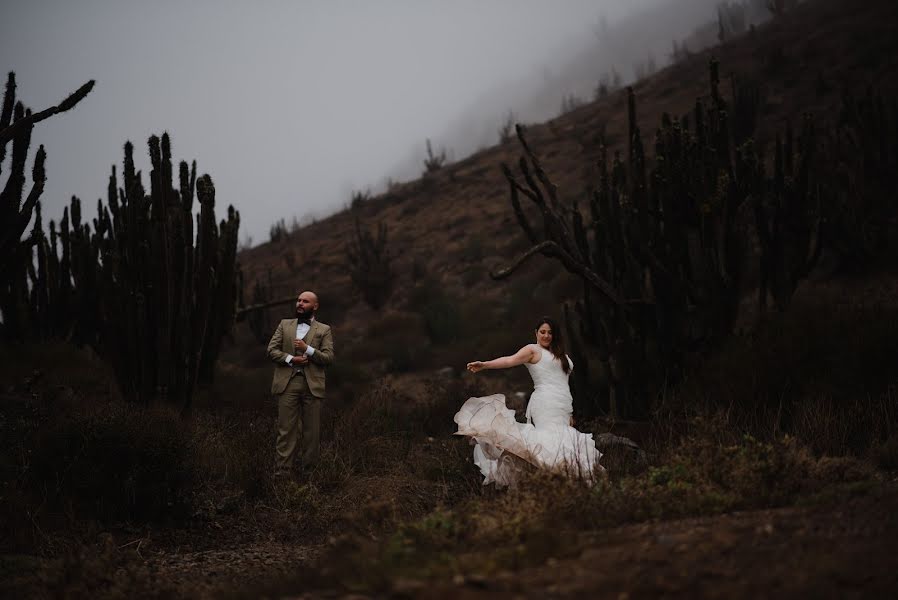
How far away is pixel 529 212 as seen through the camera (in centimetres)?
2445

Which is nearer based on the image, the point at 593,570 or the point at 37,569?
the point at 593,570

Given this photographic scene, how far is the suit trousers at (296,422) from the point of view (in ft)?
21.2

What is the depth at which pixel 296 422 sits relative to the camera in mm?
6523

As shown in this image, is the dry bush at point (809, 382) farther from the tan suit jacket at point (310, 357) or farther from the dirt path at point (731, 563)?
the tan suit jacket at point (310, 357)

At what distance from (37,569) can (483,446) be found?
335 centimetres

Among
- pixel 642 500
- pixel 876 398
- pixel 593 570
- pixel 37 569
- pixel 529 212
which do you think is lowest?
pixel 876 398

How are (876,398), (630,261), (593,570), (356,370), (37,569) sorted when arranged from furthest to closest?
(356,370), (630,261), (876,398), (37,569), (593,570)

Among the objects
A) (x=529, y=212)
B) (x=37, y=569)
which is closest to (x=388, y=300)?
(x=529, y=212)

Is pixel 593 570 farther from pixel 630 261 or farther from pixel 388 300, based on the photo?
pixel 388 300

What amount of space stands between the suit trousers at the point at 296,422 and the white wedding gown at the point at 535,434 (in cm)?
179

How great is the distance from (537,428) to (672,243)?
360 centimetres

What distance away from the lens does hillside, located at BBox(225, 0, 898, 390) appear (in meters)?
18.0

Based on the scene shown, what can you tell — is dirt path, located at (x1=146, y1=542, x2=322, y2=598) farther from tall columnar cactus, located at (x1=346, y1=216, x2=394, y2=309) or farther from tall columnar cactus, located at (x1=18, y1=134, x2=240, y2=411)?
tall columnar cactus, located at (x1=346, y1=216, x2=394, y2=309)

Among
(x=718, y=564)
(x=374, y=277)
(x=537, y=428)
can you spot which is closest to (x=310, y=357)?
(x=537, y=428)
